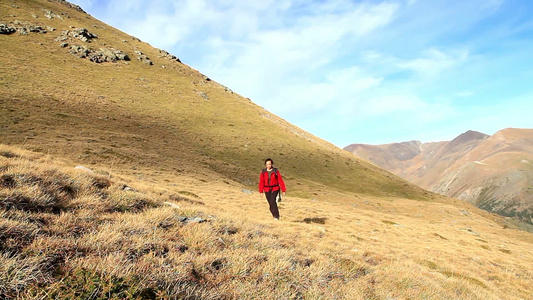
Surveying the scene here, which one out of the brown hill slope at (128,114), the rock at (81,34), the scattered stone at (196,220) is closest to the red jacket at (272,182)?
the scattered stone at (196,220)

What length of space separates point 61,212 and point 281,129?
79072 millimetres

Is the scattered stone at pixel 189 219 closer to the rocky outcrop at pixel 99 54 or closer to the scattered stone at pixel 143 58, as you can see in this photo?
the rocky outcrop at pixel 99 54

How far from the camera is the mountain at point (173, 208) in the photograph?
4.63 meters

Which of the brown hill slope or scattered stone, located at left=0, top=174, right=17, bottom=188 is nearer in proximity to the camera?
scattered stone, located at left=0, top=174, right=17, bottom=188

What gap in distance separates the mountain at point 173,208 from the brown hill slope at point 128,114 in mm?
466

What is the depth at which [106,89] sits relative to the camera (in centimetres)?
6272

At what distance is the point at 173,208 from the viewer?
9312mm

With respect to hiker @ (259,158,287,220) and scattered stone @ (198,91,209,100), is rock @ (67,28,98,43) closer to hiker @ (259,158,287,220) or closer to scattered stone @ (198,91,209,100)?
scattered stone @ (198,91,209,100)

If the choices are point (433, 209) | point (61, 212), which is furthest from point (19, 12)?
point (433, 209)

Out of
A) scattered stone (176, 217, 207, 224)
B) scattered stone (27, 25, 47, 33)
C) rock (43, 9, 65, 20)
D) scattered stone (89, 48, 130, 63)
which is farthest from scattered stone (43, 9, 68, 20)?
scattered stone (176, 217, 207, 224)

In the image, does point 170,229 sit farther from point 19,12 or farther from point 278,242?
point 19,12

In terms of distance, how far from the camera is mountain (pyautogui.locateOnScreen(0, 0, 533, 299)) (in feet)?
15.2

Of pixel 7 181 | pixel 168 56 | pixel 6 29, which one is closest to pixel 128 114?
pixel 6 29

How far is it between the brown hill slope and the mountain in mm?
466
